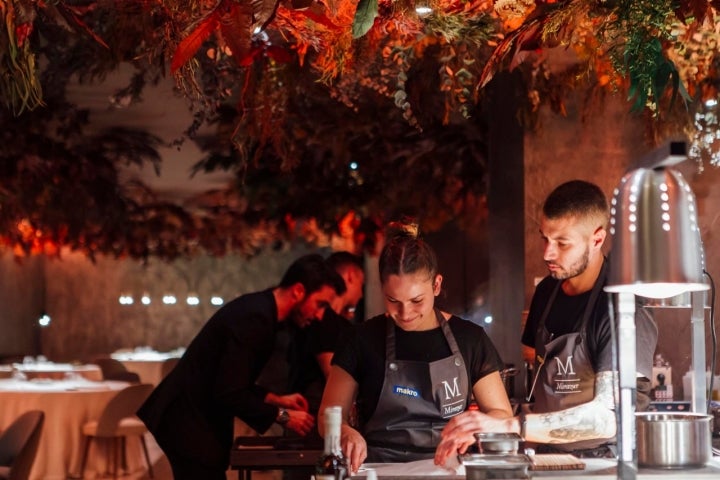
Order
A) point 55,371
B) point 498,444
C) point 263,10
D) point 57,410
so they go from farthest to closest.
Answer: point 55,371
point 57,410
point 263,10
point 498,444

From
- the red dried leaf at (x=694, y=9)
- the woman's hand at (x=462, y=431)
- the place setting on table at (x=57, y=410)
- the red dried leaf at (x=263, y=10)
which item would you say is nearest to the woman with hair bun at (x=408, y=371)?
the woman's hand at (x=462, y=431)

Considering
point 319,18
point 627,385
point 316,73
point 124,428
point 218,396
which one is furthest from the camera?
point 124,428

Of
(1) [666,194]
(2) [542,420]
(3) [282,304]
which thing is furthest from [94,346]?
(1) [666,194]

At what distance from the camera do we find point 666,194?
81.8 inches

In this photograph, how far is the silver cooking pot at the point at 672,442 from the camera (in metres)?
2.54

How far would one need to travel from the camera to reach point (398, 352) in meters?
3.18

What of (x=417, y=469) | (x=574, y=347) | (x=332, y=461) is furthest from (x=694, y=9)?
(x=332, y=461)

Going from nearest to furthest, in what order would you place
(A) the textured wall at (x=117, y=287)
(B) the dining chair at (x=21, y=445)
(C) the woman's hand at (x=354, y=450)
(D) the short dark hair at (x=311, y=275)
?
(C) the woman's hand at (x=354, y=450) → (D) the short dark hair at (x=311, y=275) → (B) the dining chair at (x=21, y=445) → (A) the textured wall at (x=117, y=287)

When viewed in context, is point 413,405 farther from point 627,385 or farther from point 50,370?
point 50,370

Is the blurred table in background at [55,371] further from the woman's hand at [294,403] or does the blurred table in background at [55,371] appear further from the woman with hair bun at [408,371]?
the woman with hair bun at [408,371]

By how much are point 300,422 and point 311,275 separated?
27.8 inches

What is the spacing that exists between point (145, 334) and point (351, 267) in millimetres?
3547

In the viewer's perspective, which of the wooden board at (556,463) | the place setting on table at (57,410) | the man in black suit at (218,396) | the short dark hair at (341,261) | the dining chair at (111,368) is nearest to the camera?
the wooden board at (556,463)

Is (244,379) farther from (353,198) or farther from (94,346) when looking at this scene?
(94,346)
